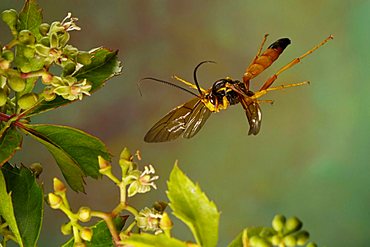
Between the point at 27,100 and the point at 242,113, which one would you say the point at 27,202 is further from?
the point at 242,113

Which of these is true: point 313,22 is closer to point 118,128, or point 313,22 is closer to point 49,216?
point 118,128

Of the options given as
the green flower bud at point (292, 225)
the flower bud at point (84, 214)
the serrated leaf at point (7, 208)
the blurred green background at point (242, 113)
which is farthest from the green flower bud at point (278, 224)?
the blurred green background at point (242, 113)

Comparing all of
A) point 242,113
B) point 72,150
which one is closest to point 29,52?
point 72,150

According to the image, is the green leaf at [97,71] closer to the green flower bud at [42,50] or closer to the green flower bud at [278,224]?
the green flower bud at [42,50]

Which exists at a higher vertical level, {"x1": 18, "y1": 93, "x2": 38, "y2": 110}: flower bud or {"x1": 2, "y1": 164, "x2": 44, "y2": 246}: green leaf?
{"x1": 18, "y1": 93, "x2": 38, "y2": 110}: flower bud

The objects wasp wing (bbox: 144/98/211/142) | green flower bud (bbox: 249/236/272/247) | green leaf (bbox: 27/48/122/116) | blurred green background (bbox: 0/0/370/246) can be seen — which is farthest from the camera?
blurred green background (bbox: 0/0/370/246)

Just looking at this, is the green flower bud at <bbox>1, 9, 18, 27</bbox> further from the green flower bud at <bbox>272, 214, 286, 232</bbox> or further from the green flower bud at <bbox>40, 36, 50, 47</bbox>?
the green flower bud at <bbox>272, 214, 286, 232</bbox>

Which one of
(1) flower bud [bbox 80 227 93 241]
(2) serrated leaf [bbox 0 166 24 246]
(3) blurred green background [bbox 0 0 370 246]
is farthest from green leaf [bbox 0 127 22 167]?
(3) blurred green background [bbox 0 0 370 246]

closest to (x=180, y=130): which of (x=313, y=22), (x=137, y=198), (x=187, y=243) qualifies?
(x=187, y=243)
